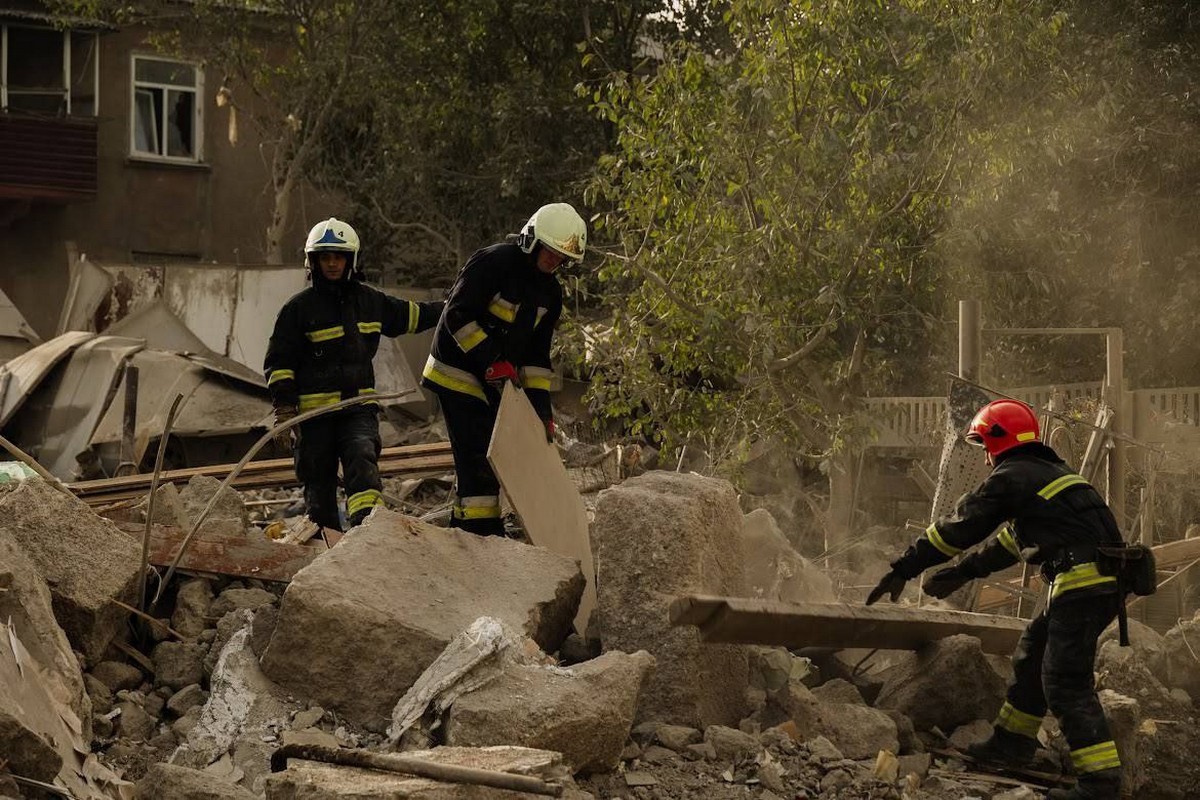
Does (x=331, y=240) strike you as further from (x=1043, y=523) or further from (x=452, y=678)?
(x=1043, y=523)

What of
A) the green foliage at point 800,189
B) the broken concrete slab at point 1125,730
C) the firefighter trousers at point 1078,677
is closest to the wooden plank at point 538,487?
the firefighter trousers at point 1078,677

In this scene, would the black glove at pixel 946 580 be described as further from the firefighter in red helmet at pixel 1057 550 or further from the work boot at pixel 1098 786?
the work boot at pixel 1098 786

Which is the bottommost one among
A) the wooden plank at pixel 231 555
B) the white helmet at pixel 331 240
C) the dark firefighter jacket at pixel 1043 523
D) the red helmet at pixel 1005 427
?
the wooden plank at pixel 231 555

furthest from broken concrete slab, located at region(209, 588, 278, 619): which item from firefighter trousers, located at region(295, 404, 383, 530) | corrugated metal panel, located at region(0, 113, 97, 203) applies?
corrugated metal panel, located at region(0, 113, 97, 203)

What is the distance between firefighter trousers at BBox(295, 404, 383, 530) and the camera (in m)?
7.41

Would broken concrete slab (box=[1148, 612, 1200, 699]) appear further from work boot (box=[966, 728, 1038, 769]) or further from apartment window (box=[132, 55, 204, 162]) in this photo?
apartment window (box=[132, 55, 204, 162])

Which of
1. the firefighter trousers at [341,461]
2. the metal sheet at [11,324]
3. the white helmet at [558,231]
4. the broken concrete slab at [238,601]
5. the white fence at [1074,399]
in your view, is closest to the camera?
the broken concrete slab at [238,601]

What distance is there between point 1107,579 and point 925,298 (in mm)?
4898

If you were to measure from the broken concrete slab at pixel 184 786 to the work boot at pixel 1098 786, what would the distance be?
3.09 meters

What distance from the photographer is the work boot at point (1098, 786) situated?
5648mm

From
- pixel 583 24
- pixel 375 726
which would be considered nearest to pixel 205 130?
pixel 583 24

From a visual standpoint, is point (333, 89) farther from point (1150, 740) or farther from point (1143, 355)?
point (1150, 740)

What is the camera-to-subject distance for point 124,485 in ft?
31.6

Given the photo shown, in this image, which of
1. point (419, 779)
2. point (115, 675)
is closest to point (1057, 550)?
point (419, 779)
